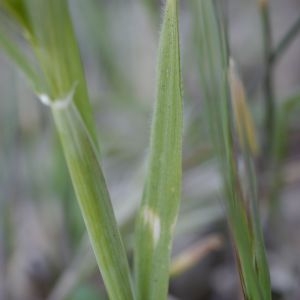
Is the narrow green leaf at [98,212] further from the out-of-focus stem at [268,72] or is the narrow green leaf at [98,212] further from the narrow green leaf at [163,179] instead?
the out-of-focus stem at [268,72]

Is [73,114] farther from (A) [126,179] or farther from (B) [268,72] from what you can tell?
(A) [126,179]

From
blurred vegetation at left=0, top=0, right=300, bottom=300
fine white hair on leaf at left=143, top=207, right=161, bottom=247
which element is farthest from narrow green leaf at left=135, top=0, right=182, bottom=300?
blurred vegetation at left=0, top=0, right=300, bottom=300

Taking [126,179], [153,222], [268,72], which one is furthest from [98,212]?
[126,179]

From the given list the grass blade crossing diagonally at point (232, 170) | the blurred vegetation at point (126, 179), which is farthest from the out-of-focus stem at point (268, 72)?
the grass blade crossing diagonally at point (232, 170)

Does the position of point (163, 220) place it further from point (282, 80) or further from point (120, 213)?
point (282, 80)

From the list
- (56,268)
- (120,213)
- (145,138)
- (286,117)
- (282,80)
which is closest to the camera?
(286,117)

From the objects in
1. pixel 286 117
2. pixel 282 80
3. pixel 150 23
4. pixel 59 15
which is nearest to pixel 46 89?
pixel 59 15
